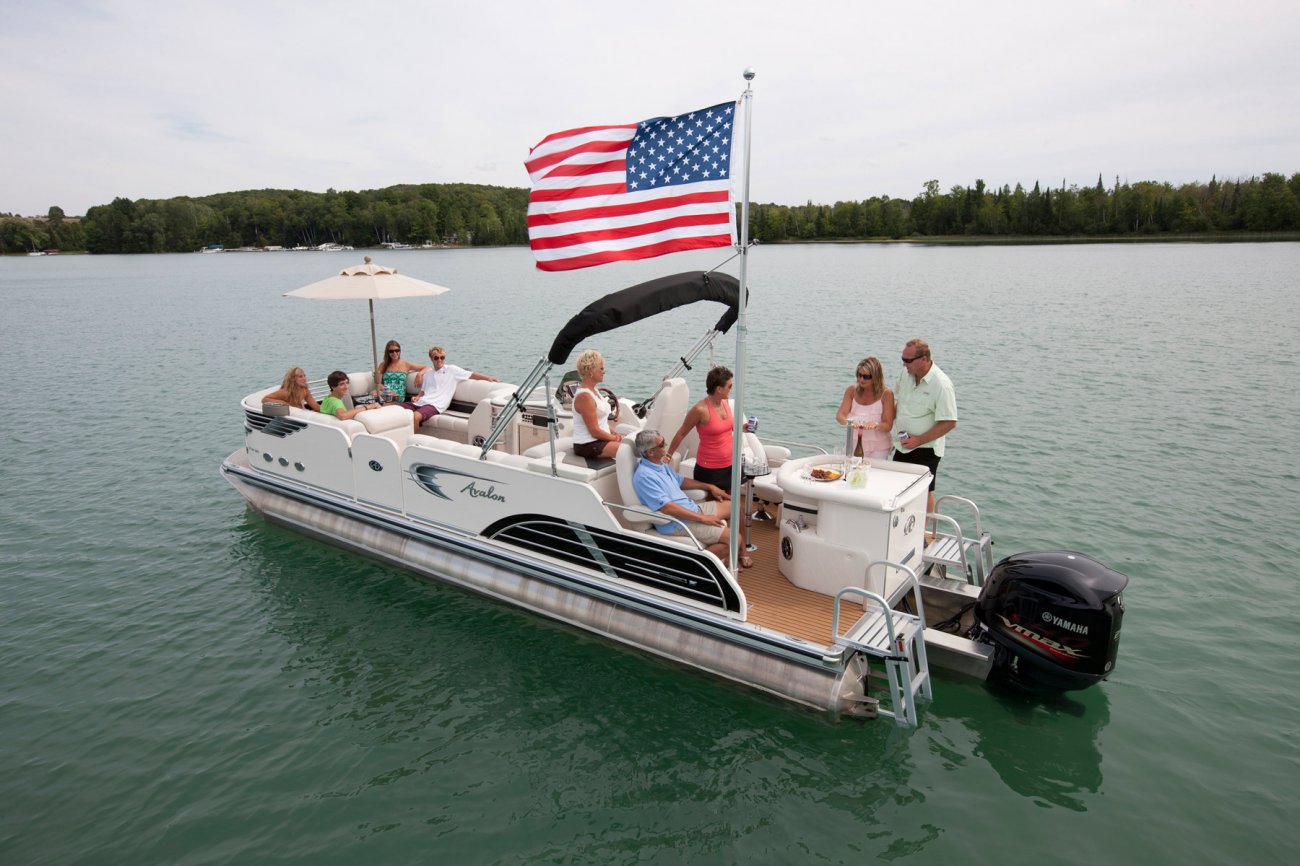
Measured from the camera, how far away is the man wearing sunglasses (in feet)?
20.7

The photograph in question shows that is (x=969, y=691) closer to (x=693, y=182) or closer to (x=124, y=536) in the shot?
(x=693, y=182)

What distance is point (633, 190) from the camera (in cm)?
501

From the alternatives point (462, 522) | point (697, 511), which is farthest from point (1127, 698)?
point (462, 522)

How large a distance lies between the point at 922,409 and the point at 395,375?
19.9ft

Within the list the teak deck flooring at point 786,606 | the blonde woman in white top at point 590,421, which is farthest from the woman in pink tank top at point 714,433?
the blonde woman in white top at point 590,421

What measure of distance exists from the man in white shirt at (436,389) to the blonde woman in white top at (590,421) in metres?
3.10

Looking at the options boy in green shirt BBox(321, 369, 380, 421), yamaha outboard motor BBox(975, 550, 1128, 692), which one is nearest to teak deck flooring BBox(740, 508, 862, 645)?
yamaha outboard motor BBox(975, 550, 1128, 692)

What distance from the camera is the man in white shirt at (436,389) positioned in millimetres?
8945

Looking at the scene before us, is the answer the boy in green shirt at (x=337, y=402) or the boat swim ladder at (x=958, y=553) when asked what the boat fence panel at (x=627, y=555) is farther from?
the boy in green shirt at (x=337, y=402)

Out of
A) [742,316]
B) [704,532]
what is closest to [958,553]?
[704,532]

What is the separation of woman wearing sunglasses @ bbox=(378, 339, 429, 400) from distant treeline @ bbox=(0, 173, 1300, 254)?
292 ft

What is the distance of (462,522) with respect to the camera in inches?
276

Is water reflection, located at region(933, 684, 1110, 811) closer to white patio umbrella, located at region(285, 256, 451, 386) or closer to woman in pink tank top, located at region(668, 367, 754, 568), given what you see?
woman in pink tank top, located at region(668, 367, 754, 568)

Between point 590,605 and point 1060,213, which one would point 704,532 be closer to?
point 590,605
